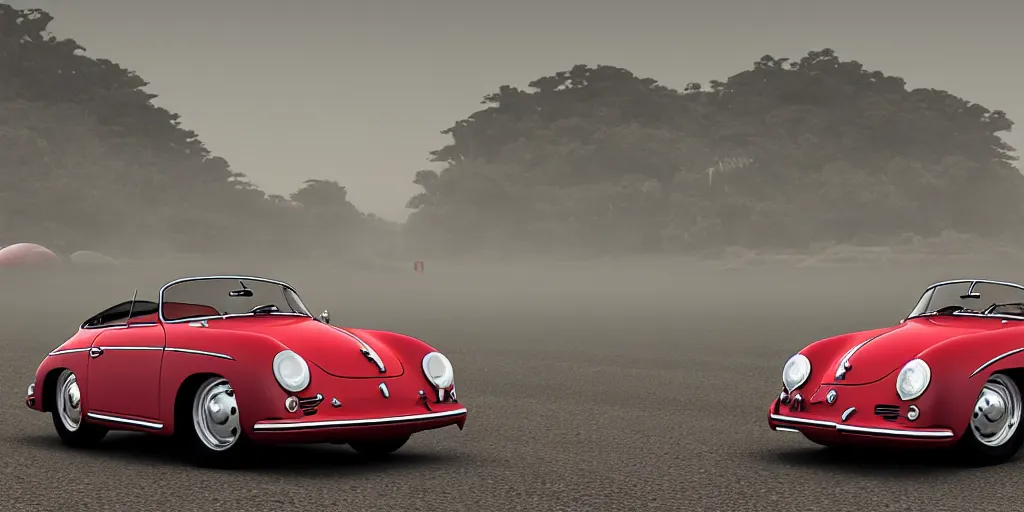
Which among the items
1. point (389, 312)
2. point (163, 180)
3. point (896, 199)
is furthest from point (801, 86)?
point (389, 312)

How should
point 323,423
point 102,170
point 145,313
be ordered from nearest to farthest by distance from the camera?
point 323,423, point 145,313, point 102,170

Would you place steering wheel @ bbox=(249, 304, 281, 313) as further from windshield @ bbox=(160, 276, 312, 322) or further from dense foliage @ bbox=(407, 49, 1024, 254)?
dense foliage @ bbox=(407, 49, 1024, 254)

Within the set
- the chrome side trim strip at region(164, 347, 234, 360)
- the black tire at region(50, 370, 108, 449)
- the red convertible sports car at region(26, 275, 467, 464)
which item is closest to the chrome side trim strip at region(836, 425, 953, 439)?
the red convertible sports car at region(26, 275, 467, 464)

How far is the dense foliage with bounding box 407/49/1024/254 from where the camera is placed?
10169 centimetres

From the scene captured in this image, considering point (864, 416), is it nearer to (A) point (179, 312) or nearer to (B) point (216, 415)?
(B) point (216, 415)

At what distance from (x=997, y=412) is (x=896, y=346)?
73 cm

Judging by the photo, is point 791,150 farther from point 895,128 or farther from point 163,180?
point 163,180

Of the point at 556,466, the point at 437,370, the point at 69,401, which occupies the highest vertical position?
the point at 437,370

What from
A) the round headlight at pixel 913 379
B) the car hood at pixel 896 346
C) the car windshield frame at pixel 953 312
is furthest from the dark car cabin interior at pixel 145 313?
the car windshield frame at pixel 953 312

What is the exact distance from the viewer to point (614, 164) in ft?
343

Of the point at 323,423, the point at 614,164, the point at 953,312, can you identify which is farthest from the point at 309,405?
the point at 614,164

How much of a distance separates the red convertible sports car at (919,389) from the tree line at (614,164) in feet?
302

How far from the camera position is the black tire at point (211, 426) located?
24.1ft

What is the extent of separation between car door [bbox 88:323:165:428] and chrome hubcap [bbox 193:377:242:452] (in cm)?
34
